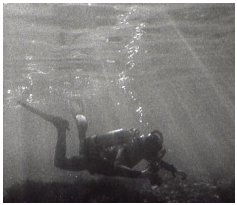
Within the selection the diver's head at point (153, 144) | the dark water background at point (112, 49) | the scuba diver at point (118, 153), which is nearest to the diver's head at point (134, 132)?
the scuba diver at point (118, 153)

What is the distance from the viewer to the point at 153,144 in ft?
23.7

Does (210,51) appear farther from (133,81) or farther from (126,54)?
(133,81)

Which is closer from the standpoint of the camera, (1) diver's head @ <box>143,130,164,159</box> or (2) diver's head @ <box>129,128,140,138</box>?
(1) diver's head @ <box>143,130,164,159</box>

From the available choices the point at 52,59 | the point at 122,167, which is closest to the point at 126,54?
the point at 52,59

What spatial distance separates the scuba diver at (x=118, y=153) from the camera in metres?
7.18

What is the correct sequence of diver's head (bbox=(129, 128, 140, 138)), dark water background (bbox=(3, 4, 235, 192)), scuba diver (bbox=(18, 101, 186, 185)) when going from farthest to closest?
dark water background (bbox=(3, 4, 235, 192)), diver's head (bbox=(129, 128, 140, 138)), scuba diver (bbox=(18, 101, 186, 185))

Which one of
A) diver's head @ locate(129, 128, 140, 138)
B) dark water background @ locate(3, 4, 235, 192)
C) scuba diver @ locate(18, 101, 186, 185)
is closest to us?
scuba diver @ locate(18, 101, 186, 185)

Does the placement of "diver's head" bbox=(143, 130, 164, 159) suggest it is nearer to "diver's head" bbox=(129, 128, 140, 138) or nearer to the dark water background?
"diver's head" bbox=(129, 128, 140, 138)

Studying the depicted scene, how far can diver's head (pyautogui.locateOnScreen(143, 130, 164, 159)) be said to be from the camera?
7.20 meters

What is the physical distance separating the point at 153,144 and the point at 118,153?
35.3 inches

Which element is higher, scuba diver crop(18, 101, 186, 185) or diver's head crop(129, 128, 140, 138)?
diver's head crop(129, 128, 140, 138)

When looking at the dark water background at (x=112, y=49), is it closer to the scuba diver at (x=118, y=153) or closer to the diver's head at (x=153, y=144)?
the scuba diver at (x=118, y=153)

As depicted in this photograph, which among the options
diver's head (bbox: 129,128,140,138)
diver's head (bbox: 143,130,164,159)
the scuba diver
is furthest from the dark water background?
diver's head (bbox: 143,130,164,159)

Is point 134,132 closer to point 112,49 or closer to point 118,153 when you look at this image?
point 118,153
